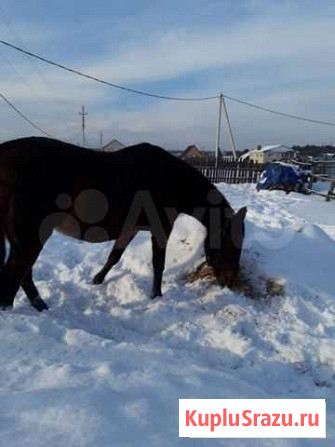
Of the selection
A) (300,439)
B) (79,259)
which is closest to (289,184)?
(79,259)

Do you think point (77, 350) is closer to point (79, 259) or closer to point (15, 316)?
point (15, 316)

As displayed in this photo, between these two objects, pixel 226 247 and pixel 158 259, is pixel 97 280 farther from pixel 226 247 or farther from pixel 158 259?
pixel 226 247

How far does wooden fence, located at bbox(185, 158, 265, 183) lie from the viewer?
21031 mm

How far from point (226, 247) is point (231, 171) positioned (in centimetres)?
1741

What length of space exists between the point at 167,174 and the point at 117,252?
1.28m

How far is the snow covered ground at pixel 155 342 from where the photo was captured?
73.9 inches

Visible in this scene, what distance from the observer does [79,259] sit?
5457 millimetres

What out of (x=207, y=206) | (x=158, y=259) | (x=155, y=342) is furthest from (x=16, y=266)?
(x=207, y=206)

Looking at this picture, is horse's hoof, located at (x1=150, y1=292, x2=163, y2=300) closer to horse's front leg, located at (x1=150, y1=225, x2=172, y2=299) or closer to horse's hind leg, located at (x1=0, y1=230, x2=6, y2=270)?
horse's front leg, located at (x1=150, y1=225, x2=172, y2=299)

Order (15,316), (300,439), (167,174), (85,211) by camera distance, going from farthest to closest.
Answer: (167,174) < (85,211) < (15,316) < (300,439)

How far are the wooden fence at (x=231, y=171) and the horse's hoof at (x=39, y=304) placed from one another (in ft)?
58.4

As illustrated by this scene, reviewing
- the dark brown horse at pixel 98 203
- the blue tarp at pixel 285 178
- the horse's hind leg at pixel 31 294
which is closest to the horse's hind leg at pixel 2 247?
the dark brown horse at pixel 98 203

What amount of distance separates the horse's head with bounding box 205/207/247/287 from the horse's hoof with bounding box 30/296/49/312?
1.91m


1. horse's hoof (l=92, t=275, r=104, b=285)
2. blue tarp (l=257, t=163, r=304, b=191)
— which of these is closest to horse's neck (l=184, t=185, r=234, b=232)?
horse's hoof (l=92, t=275, r=104, b=285)
